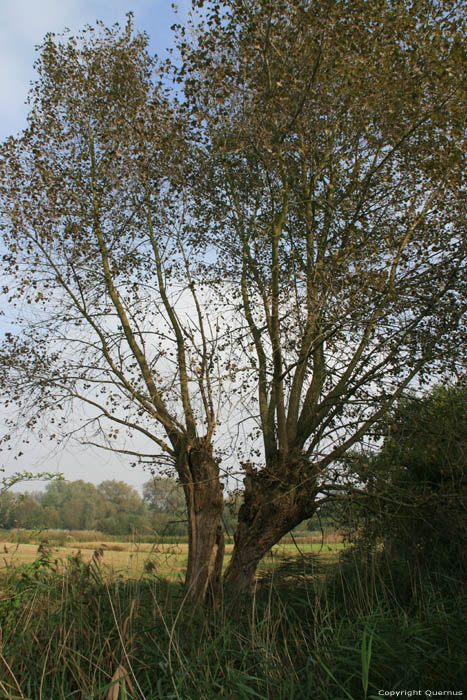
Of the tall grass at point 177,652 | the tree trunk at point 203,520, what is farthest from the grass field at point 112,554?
the tree trunk at point 203,520

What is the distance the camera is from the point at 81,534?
22.1ft

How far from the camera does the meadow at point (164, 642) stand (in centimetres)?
358

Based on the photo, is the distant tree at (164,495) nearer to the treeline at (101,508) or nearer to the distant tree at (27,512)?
the treeline at (101,508)

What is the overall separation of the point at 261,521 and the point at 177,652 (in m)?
3.66

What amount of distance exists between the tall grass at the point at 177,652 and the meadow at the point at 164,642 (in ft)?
0.05

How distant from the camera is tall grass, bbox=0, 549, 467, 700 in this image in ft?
11.6

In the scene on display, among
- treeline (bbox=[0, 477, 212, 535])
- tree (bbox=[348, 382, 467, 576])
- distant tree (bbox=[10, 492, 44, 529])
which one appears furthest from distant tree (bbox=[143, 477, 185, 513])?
tree (bbox=[348, 382, 467, 576])

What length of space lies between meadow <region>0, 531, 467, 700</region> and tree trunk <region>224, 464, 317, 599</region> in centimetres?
57

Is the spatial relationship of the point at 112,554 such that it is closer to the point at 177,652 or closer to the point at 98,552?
the point at 98,552

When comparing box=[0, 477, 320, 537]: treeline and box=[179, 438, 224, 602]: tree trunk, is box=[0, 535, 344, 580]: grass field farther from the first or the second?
box=[179, 438, 224, 602]: tree trunk

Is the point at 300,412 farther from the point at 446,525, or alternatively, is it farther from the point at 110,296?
the point at 110,296

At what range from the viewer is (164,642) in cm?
432

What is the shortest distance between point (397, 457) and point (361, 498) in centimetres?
85

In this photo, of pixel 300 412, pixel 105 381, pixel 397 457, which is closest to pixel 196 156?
pixel 105 381
